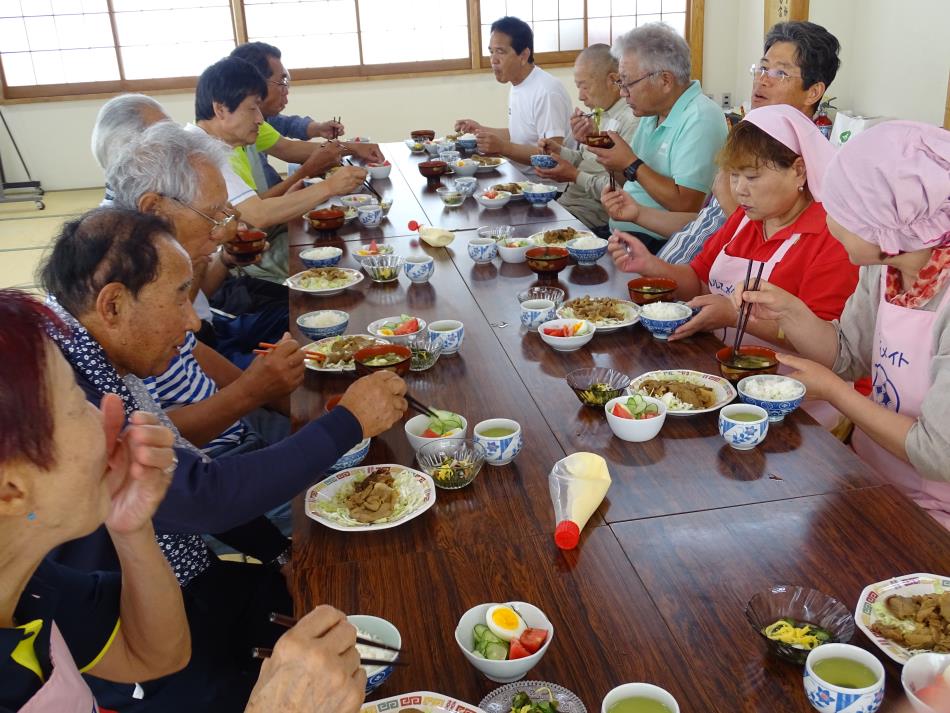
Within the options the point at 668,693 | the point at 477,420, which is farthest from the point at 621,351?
the point at 668,693

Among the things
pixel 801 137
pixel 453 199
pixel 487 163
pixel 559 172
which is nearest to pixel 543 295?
pixel 801 137

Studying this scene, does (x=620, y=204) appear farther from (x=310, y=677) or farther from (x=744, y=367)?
(x=310, y=677)

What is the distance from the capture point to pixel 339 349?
2285 mm

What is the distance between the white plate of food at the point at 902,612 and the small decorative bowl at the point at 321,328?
1.64 metres

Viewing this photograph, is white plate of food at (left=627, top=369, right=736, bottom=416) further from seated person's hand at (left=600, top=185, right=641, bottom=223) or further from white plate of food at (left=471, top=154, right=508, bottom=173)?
white plate of food at (left=471, top=154, right=508, bottom=173)

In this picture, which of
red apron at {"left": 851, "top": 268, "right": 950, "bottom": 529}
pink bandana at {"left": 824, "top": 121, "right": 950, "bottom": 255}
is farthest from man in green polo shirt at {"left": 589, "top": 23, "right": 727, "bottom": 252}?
pink bandana at {"left": 824, "top": 121, "right": 950, "bottom": 255}

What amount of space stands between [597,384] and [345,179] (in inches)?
87.0

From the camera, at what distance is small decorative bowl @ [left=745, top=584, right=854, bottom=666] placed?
1.19 metres

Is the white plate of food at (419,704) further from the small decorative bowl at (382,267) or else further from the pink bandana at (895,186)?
the small decorative bowl at (382,267)

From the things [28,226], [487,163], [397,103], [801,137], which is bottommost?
[28,226]

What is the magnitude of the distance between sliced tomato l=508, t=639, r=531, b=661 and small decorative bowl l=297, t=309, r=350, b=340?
147cm

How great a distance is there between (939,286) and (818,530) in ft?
2.40

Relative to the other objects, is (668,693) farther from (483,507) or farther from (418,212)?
(418,212)

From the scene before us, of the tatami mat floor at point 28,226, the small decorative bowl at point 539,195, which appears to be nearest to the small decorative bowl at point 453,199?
the small decorative bowl at point 539,195
